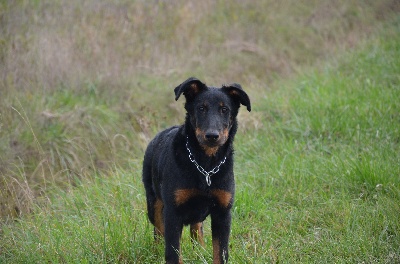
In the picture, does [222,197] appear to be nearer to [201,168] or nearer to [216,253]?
[201,168]

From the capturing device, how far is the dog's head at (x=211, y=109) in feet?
12.3

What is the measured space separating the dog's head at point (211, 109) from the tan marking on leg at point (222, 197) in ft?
1.07

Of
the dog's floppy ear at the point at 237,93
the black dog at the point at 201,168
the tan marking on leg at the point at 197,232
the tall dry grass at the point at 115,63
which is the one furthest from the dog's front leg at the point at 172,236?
the tall dry grass at the point at 115,63

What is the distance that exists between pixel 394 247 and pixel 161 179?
200 cm

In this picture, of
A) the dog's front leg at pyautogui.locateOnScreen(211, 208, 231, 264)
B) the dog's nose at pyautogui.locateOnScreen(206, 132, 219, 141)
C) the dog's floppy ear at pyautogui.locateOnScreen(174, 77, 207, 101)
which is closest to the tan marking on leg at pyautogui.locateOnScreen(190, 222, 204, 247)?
the dog's front leg at pyautogui.locateOnScreen(211, 208, 231, 264)

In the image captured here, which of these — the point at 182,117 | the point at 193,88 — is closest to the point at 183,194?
the point at 193,88

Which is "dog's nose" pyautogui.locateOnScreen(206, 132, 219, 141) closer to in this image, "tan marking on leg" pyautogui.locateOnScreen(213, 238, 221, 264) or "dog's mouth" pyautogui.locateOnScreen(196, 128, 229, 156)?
"dog's mouth" pyautogui.locateOnScreen(196, 128, 229, 156)

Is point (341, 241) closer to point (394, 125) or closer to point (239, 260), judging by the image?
point (239, 260)

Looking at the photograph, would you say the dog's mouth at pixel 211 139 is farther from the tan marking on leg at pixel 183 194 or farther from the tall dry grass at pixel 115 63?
the tall dry grass at pixel 115 63

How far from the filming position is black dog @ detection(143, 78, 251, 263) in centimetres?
377

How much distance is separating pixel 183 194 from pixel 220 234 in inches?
17.0

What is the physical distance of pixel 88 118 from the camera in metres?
6.92

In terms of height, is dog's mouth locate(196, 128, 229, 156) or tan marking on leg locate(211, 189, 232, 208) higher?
dog's mouth locate(196, 128, 229, 156)

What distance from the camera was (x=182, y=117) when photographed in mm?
7660
